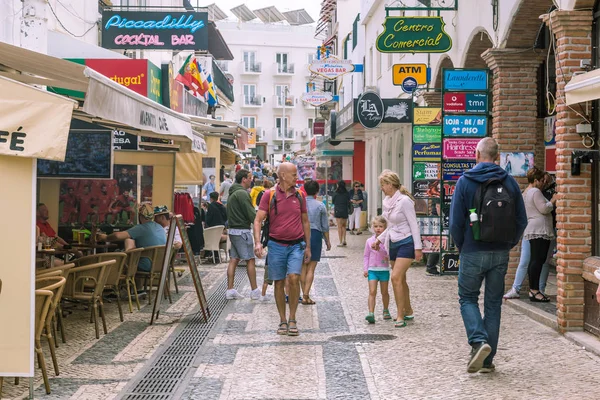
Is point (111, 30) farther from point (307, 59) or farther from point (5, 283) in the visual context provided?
point (307, 59)

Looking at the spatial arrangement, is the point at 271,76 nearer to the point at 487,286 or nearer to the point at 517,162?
the point at 517,162

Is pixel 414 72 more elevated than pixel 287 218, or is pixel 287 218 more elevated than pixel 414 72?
pixel 414 72

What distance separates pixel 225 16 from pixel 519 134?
6056 centimetres

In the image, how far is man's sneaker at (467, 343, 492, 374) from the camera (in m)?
7.35

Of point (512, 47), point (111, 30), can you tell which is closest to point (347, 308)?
point (512, 47)

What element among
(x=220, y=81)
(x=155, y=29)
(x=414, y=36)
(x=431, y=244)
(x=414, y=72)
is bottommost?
(x=431, y=244)

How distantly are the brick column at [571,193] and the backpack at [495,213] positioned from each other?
215cm

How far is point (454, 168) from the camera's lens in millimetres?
15164

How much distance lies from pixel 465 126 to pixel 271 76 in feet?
210

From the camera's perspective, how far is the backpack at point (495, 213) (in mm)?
7508

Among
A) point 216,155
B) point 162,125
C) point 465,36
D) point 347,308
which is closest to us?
point 162,125

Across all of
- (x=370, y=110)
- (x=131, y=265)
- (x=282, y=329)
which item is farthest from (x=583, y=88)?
(x=370, y=110)

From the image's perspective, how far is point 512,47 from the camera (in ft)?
41.4

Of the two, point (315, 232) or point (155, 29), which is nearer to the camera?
point (315, 232)
